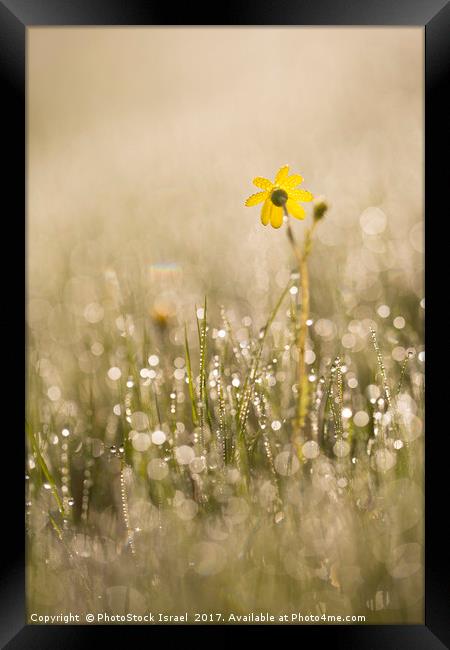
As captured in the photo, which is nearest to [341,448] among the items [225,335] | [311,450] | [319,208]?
[311,450]

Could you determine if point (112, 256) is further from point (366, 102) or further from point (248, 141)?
point (366, 102)

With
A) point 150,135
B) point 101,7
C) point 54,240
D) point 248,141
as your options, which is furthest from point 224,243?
point 101,7

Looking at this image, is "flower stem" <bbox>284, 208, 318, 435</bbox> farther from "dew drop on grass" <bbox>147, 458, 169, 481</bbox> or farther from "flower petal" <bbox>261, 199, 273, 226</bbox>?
"dew drop on grass" <bbox>147, 458, 169, 481</bbox>

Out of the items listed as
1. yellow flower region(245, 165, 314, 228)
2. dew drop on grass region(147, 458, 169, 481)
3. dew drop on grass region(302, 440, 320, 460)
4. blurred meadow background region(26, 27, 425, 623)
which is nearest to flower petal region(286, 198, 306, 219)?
yellow flower region(245, 165, 314, 228)

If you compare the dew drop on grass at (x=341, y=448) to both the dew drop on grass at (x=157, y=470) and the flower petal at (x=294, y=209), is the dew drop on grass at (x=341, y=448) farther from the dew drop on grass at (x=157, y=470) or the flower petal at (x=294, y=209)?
the flower petal at (x=294, y=209)

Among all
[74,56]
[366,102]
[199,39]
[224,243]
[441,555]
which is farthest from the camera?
[224,243]

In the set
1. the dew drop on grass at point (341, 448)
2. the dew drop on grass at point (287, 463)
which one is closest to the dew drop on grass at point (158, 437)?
the dew drop on grass at point (287, 463)
